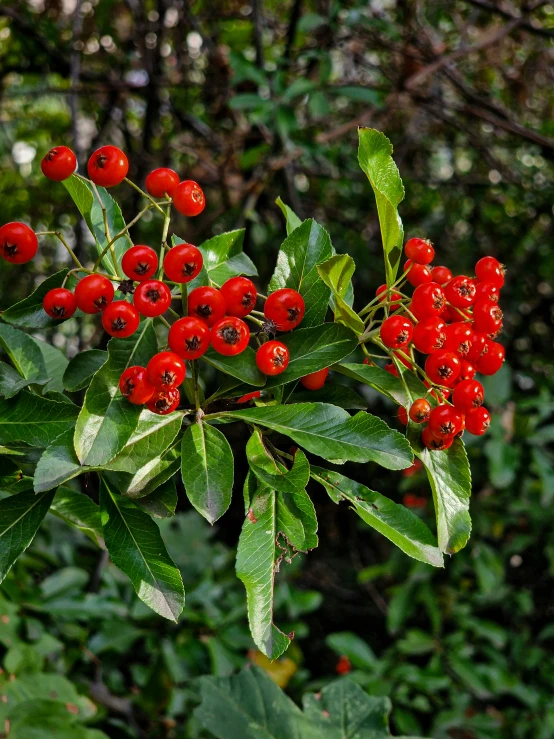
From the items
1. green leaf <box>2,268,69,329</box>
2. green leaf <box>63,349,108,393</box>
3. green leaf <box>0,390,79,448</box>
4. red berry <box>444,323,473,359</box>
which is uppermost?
red berry <box>444,323,473,359</box>

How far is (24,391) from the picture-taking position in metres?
1.11

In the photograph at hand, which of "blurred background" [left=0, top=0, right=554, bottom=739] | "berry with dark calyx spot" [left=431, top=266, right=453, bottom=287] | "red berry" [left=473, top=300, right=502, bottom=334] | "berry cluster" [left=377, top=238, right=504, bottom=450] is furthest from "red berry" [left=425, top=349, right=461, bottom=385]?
"blurred background" [left=0, top=0, right=554, bottom=739]

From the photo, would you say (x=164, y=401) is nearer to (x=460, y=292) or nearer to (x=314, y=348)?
(x=314, y=348)

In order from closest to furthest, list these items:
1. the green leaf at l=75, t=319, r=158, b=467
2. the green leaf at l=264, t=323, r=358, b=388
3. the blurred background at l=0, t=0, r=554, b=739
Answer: the green leaf at l=75, t=319, r=158, b=467, the green leaf at l=264, t=323, r=358, b=388, the blurred background at l=0, t=0, r=554, b=739

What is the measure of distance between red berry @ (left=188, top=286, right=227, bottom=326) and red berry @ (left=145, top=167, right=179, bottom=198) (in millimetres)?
291

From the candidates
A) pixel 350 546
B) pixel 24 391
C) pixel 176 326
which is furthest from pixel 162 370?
pixel 350 546

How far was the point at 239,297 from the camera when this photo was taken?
110 centimetres

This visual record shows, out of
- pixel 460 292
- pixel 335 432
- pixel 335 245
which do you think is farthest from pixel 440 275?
pixel 335 245

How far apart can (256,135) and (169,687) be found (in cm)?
301

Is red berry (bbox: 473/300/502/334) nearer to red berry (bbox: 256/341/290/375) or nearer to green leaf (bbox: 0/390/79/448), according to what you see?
Result: red berry (bbox: 256/341/290/375)

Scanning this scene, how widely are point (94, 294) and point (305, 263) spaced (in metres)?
0.38

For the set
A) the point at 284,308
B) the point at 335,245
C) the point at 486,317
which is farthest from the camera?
the point at 335,245

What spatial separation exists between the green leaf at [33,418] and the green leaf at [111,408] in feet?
0.28

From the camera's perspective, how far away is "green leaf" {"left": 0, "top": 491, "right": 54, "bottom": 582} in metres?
1.08
